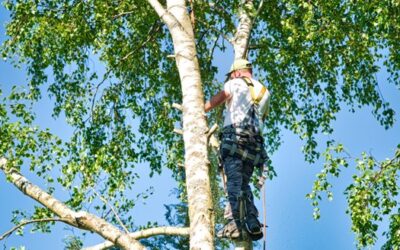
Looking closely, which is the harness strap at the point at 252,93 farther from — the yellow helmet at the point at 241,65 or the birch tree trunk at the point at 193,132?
the birch tree trunk at the point at 193,132

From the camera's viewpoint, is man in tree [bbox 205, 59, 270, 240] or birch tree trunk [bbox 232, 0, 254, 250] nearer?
man in tree [bbox 205, 59, 270, 240]

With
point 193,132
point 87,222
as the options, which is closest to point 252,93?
point 193,132

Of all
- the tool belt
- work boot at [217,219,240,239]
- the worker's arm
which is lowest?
work boot at [217,219,240,239]

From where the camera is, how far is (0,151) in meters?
10.8

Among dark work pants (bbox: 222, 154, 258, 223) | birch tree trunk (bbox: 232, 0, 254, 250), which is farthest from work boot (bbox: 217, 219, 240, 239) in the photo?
birch tree trunk (bbox: 232, 0, 254, 250)

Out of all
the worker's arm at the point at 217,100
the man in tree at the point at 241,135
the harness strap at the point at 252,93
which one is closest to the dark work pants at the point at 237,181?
the man in tree at the point at 241,135

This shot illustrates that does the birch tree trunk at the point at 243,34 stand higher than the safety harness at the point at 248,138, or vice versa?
the birch tree trunk at the point at 243,34

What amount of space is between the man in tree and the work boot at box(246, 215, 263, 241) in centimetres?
13

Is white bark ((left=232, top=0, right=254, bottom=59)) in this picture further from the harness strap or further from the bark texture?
the harness strap

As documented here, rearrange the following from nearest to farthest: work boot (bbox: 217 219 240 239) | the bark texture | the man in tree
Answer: work boot (bbox: 217 219 240 239) → the man in tree → the bark texture

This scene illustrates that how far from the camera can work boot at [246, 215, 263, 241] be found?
7.68 meters

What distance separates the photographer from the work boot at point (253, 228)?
7.68 meters

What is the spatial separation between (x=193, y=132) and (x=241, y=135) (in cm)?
96

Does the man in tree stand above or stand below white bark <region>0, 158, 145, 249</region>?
above
